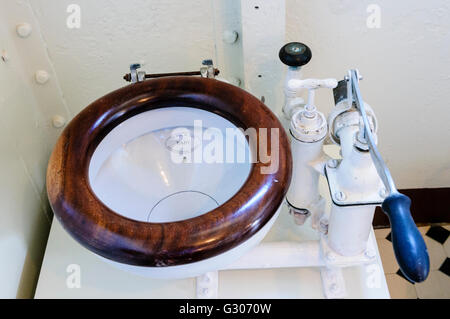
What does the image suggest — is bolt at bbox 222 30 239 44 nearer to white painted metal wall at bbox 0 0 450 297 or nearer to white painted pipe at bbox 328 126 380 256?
white painted metal wall at bbox 0 0 450 297

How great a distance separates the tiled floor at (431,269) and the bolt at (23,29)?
3.77ft

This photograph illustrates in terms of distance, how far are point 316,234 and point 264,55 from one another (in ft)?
1.45

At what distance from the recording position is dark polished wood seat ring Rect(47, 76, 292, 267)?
674mm

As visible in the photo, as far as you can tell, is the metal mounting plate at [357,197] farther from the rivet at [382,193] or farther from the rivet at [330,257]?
the rivet at [330,257]

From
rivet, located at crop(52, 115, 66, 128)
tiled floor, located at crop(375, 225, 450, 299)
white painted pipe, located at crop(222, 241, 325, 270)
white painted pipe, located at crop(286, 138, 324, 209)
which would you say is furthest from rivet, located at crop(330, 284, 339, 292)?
rivet, located at crop(52, 115, 66, 128)

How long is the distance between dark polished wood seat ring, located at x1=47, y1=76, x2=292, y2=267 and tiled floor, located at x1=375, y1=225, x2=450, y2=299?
0.77 m

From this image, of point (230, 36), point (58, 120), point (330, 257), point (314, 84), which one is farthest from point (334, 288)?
point (58, 120)

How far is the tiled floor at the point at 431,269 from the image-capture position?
1.31 meters

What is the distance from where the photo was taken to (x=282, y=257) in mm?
981

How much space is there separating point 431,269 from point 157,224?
995 mm

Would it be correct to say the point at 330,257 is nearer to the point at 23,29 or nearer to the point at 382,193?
the point at 382,193

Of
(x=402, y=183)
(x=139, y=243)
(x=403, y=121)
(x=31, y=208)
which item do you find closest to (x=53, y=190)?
(x=139, y=243)

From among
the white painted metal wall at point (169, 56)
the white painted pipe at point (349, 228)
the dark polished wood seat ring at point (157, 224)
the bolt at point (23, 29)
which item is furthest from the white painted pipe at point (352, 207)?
the bolt at point (23, 29)

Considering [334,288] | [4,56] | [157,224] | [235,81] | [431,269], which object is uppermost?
[4,56]
